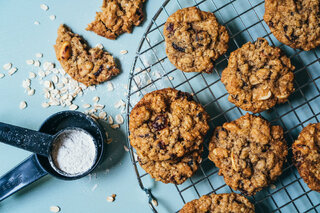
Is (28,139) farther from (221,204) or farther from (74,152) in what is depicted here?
(221,204)

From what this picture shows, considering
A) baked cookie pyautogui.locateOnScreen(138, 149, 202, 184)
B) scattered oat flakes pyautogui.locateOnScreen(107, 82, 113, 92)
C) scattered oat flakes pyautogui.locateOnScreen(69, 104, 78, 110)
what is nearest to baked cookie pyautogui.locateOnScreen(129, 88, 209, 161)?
baked cookie pyautogui.locateOnScreen(138, 149, 202, 184)

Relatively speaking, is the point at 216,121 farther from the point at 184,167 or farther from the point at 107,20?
the point at 107,20

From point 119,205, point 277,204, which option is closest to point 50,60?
point 119,205

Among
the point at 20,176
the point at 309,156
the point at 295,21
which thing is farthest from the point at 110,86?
the point at 309,156

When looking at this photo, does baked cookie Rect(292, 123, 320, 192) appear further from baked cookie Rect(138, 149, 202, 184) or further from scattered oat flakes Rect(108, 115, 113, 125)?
scattered oat flakes Rect(108, 115, 113, 125)

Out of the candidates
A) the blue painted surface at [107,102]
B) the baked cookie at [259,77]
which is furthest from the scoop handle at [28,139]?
the baked cookie at [259,77]
